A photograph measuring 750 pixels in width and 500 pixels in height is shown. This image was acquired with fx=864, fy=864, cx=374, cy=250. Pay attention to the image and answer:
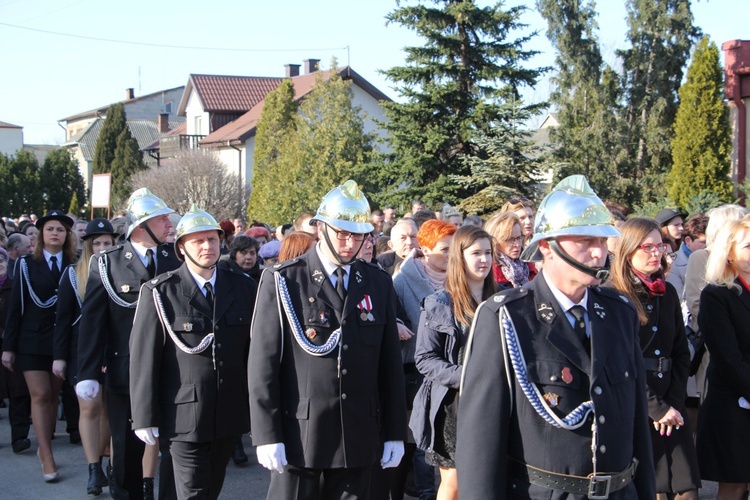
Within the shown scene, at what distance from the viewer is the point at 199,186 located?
3988 cm

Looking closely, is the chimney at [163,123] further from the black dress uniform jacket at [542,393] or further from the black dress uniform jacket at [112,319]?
the black dress uniform jacket at [542,393]

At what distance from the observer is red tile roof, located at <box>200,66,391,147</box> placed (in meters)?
47.5

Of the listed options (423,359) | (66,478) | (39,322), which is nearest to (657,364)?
(423,359)

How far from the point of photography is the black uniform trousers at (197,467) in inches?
205

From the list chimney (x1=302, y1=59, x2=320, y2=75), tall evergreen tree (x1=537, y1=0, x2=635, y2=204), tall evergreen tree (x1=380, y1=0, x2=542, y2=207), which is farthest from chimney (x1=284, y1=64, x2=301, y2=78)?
tall evergreen tree (x1=380, y1=0, x2=542, y2=207)

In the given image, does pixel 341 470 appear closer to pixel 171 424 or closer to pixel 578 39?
pixel 171 424

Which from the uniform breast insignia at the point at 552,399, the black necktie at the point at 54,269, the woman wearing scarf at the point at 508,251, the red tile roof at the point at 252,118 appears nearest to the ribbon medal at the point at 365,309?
the uniform breast insignia at the point at 552,399

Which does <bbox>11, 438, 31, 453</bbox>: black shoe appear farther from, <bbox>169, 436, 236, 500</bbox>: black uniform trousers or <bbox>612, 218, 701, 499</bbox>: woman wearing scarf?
<bbox>612, 218, 701, 499</bbox>: woman wearing scarf

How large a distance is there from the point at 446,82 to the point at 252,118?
1184 inches

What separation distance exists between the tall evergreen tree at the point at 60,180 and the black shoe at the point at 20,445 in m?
56.5

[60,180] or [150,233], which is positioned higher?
[60,180]

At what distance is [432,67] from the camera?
2394 centimetres

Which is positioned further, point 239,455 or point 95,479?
point 239,455

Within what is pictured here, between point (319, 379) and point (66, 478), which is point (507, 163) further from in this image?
point (319, 379)
